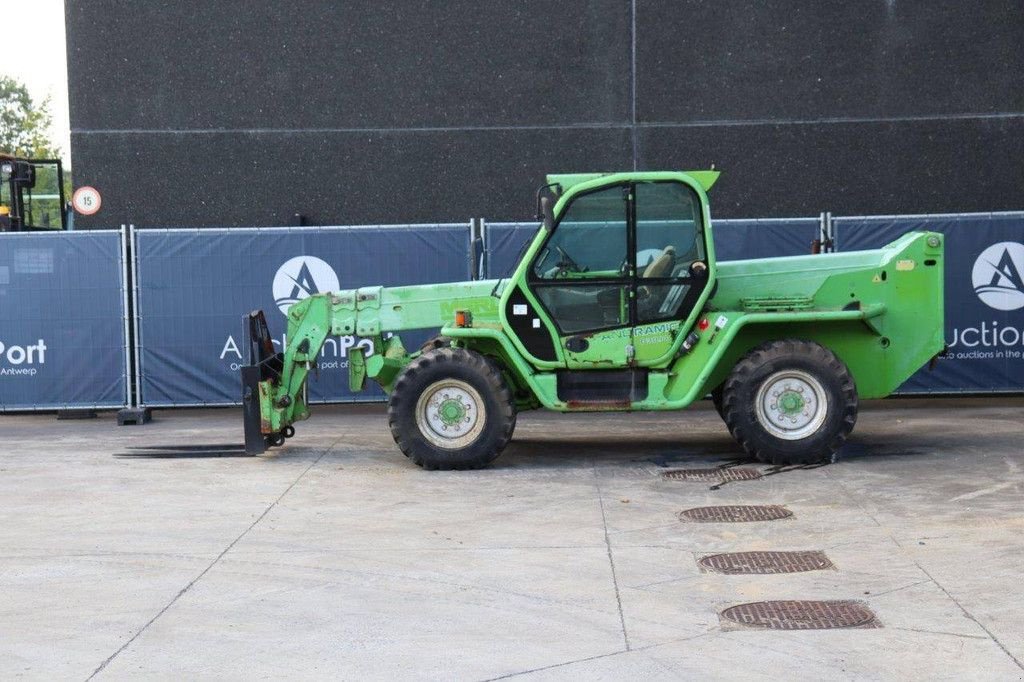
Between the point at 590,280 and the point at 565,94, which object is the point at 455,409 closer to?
the point at 590,280

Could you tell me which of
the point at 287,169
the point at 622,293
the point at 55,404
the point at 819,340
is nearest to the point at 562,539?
the point at 622,293

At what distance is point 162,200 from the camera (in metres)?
18.7

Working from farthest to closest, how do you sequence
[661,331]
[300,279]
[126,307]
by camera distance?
[300,279] → [126,307] → [661,331]

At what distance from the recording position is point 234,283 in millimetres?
15414

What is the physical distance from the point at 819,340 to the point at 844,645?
6.04 meters

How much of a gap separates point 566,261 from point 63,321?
666 centimetres

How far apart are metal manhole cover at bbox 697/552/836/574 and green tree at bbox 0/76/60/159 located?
68512 mm

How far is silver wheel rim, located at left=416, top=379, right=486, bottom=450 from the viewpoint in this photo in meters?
11.6

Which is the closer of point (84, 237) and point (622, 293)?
point (622, 293)

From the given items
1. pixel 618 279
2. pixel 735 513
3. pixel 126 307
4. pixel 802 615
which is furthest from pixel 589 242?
pixel 126 307

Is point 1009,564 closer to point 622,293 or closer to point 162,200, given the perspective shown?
point 622,293

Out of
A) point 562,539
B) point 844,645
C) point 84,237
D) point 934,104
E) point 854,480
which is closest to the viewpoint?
point 844,645

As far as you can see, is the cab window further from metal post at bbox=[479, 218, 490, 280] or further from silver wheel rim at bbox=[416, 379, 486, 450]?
metal post at bbox=[479, 218, 490, 280]

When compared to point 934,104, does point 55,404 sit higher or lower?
lower
